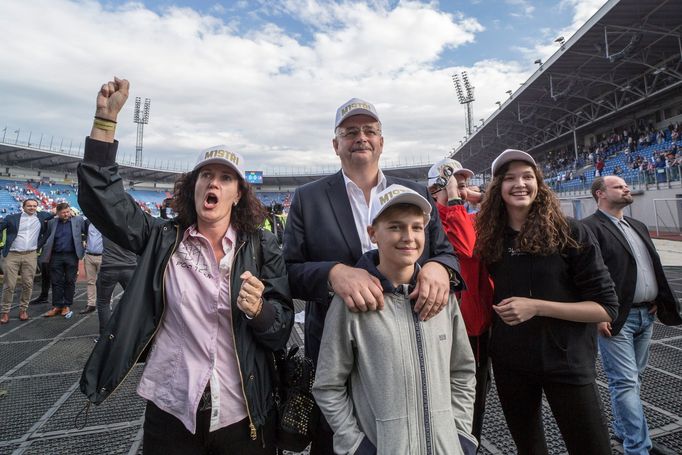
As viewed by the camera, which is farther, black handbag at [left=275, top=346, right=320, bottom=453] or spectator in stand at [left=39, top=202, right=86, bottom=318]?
spectator in stand at [left=39, top=202, right=86, bottom=318]

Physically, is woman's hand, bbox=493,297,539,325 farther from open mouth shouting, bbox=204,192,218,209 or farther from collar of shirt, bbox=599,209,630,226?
collar of shirt, bbox=599,209,630,226

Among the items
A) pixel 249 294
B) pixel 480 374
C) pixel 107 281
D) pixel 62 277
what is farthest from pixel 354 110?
pixel 62 277

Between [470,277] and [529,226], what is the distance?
1.53 feet

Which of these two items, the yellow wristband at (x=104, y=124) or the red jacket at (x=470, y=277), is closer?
the yellow wristband at (x=104, y=124)

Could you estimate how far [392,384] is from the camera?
1.35 meters

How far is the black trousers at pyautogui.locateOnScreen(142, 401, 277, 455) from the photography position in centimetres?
147

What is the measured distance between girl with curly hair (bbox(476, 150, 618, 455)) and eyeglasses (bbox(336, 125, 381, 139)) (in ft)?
2.79

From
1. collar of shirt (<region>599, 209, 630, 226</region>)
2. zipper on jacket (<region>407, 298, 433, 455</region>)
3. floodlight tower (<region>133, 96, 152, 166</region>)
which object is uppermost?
floodlight tower (<region>133, 96, 152, 166</region>)

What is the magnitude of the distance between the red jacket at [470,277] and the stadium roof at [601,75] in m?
16.5

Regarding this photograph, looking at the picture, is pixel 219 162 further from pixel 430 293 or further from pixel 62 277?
pixel 62 277

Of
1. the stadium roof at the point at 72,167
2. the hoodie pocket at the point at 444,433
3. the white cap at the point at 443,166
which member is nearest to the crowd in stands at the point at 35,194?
the stadium roof at the point at 72,167

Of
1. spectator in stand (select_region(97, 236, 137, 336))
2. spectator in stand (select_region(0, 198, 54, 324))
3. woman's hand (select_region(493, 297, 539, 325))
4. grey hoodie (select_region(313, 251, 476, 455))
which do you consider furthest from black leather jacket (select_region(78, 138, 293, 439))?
spectator in stand (select_region(0, 198, 54, 324))

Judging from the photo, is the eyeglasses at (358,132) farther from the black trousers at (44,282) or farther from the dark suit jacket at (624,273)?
the black trousers at (44,282)

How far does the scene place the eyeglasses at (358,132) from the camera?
1795 mm
